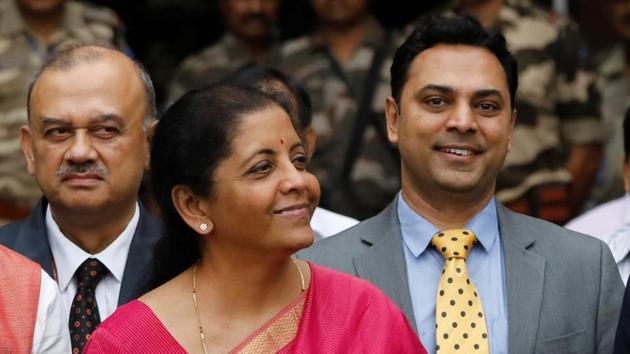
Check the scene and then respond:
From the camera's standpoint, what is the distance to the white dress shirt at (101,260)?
5.44 meters

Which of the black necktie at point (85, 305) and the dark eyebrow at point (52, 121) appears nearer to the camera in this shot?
the black necktie at point (85, 305)

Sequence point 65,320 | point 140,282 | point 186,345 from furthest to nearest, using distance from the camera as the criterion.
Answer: point 140,282
point 65,320
point 186,345

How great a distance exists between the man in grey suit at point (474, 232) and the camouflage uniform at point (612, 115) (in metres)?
2.80

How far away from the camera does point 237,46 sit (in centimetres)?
870

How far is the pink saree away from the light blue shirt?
51cm

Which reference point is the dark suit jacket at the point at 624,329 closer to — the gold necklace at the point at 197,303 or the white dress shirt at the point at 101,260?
the gold necklace at the point at 197,303

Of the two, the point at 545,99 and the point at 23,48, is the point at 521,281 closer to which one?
the point at 545,99

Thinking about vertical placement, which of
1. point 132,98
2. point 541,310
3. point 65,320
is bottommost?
point 65,320

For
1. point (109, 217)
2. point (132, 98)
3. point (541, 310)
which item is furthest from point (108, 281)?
point (541, 310)

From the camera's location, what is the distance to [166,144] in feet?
15.8

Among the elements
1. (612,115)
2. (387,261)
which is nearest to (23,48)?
(612,115)

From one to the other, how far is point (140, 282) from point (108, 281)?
21cm

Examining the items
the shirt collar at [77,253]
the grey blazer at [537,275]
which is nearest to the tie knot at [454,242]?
the grey blazer at [537,275]

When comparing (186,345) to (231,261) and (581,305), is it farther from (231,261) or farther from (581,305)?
(581,305)
